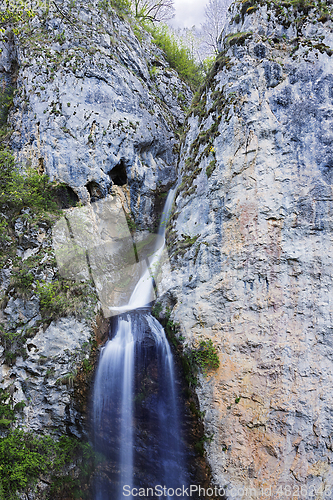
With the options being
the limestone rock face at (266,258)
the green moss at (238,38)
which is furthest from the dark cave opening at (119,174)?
the green moss at (238,38)

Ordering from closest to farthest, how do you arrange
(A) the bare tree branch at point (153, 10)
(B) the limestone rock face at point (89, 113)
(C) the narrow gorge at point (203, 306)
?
(C) the narrow gorge at point (203, 306)
(B) the limestone rock face at point (89, 113)
(A) the bare tree branch at point (153, 10)

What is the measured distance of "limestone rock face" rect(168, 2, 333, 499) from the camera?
5.79m

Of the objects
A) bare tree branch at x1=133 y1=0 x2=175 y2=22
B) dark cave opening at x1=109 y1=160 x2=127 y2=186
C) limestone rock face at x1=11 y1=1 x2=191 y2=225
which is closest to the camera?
limestone rock face at x1=11 y1=1 x2=191 y2=225

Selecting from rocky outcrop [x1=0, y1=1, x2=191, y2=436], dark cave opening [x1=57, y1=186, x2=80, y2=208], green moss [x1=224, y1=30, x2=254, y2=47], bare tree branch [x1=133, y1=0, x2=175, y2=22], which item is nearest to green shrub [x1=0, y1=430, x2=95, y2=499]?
rocky outcrop [x1=0, y1=1, x2=191, y2=436]

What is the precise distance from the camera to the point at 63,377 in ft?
21.5

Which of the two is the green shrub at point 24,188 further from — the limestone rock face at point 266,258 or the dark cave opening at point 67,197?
the limestone rock face at point 266,258

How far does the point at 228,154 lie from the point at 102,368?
6.25m

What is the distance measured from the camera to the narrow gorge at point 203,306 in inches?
232

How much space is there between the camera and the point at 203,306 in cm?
694

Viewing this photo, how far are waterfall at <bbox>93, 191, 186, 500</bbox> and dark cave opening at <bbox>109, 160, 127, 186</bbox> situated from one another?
5871 millimetres

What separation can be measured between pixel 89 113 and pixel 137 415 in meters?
9.67

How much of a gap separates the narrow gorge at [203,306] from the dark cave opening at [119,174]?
1.11m

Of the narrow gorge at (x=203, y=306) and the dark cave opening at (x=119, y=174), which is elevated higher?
the dark cave opening at (x=119, y=174)

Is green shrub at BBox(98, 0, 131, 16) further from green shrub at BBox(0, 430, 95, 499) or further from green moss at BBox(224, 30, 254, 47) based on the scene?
green shrub at BBox(0, 430, 95, 499)
